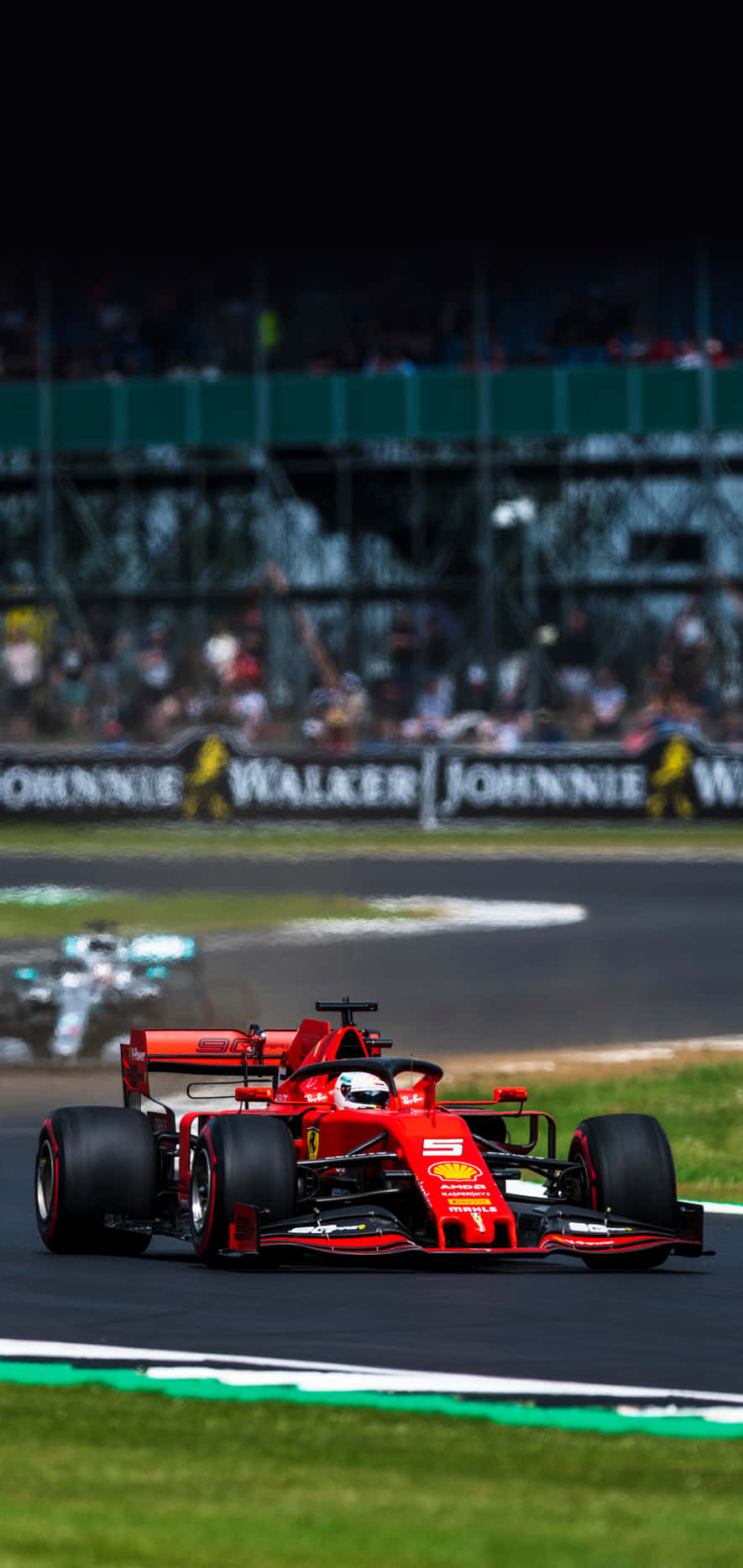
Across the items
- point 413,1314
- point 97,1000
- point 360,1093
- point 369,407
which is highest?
point 369,407

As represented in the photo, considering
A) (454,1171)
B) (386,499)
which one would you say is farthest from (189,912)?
(386,499)

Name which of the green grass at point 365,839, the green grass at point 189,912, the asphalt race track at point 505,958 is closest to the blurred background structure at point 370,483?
the green grass at point 365,839

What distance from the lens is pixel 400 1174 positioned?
9062 mm

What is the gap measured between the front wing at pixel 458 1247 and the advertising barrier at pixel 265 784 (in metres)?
27.0

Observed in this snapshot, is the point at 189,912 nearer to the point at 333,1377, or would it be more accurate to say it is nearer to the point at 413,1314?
the point at 413,1314

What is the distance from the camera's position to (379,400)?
45719mm

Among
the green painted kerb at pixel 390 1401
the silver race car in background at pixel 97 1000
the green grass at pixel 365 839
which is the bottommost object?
the green grass at pixel 365 839

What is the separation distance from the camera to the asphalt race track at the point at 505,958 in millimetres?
18797

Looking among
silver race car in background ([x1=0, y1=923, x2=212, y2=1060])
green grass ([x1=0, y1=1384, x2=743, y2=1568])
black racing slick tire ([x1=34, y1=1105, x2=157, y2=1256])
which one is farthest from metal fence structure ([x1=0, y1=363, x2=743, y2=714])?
green grass ([x1=0, y1=1384, x2=743, y2=1568])

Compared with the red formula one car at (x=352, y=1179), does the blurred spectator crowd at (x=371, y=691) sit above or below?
above

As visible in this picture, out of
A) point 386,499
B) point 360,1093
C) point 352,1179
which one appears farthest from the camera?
point 386,499

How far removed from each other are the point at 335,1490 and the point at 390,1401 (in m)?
1.17

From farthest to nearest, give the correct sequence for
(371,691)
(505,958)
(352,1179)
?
(371,691), (505,958), (352,1179)

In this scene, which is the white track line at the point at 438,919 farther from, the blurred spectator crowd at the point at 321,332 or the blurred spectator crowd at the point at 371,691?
the blurred spectator crowd at the point at 321,332
